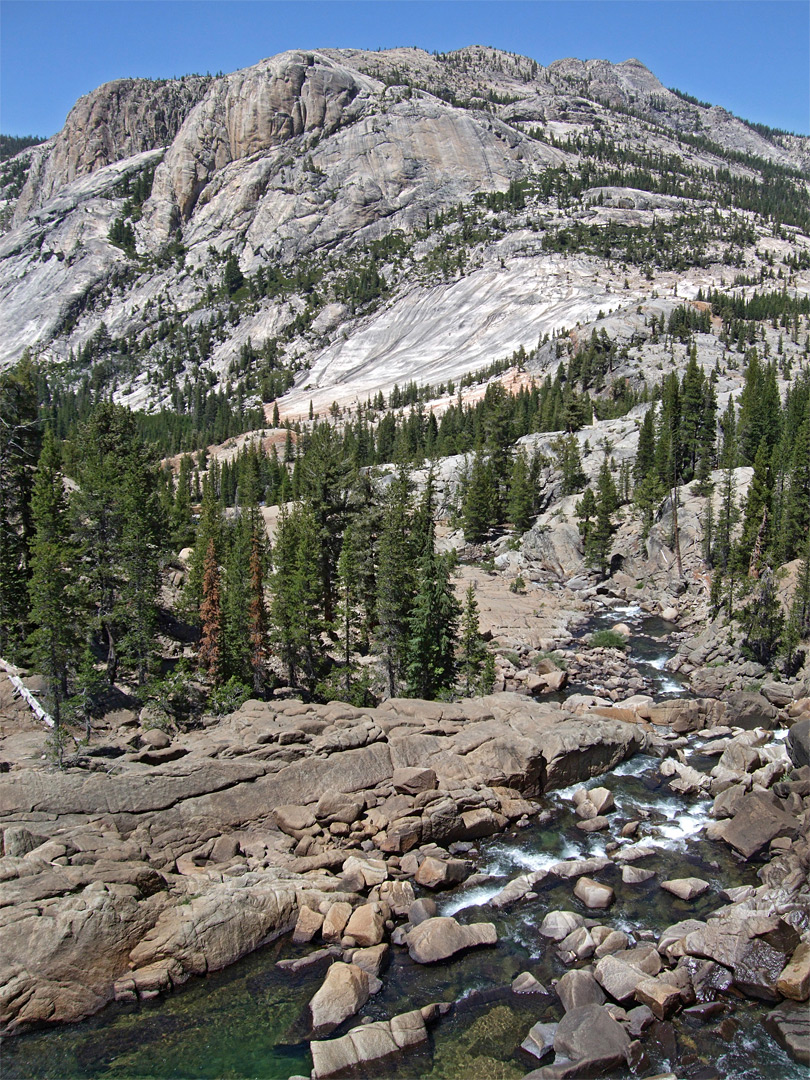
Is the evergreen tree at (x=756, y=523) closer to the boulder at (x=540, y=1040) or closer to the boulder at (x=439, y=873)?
the boulder at (x=439, y=873)

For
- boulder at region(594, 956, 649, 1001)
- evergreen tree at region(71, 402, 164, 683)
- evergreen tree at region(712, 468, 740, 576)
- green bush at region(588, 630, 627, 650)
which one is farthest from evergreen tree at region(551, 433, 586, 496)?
boulder at region(594, 956, 649, 1001)

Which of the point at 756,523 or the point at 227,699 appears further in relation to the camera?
the point at 756,523

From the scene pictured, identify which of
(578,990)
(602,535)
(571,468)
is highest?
(571,468)

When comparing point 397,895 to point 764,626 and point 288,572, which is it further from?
point 764,626

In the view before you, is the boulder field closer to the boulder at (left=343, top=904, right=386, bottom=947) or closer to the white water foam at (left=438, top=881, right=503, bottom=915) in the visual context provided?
the boulder at (left=343, top=904, right=386, bottom=947)

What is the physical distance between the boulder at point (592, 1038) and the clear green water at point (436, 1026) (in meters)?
0.88

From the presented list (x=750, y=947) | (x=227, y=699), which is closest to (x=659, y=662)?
(x=227, y=699)

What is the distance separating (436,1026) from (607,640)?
42888 millimetres

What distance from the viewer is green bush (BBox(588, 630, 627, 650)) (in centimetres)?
5734

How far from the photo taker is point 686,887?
23.6 metres

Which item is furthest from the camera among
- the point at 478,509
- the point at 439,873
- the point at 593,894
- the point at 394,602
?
the point at 478,509

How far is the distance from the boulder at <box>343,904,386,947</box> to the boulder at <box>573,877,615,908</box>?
265 inches

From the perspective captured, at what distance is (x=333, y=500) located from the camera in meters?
56.5

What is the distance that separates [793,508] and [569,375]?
89.2 meters
